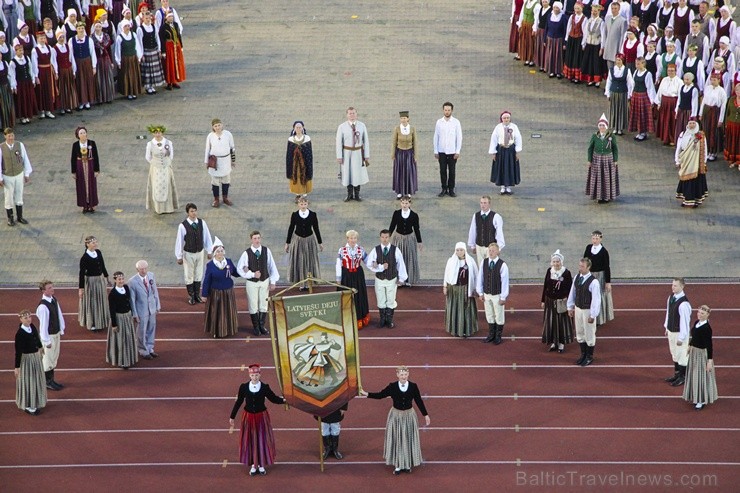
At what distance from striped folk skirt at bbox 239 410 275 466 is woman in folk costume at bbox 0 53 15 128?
10.5m

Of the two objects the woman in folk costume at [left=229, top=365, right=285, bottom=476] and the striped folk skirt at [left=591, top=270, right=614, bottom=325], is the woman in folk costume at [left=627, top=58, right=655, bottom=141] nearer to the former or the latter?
the striped folk skirt at [left=591, top=270, right=614, bottom=325]

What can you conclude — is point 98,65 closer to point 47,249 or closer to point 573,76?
point 47,249

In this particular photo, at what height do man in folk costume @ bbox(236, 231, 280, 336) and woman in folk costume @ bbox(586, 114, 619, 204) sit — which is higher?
woman in folk costume @ bbox(586, 114, 619, 204)

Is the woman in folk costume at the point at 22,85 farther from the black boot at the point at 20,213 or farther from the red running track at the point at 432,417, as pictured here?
the red running track at the point at 432,417

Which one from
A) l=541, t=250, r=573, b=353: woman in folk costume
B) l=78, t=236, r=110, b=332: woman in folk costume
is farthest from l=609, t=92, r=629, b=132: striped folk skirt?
l=78, t=236, r=110, b=332: woman in folk costume

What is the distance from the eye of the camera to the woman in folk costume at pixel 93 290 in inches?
791

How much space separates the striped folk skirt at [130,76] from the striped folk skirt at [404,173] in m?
6.25

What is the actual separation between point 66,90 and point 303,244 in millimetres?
7512

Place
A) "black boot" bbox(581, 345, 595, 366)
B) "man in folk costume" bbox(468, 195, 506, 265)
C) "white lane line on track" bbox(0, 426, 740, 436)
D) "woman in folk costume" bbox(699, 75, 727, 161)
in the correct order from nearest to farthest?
"white lane line on track" bbox(0, 426, 740, 436)
"black boot" bbox(581, 345, 595, 366)
"man in folk costume" bbox(468, 195, 506, 265)
"woman in folk costume" bbox(699, 75, 727, 161)

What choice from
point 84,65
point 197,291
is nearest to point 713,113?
point 197,291

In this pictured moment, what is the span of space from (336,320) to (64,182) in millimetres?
9063

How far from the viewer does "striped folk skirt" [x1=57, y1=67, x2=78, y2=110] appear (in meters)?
26.4

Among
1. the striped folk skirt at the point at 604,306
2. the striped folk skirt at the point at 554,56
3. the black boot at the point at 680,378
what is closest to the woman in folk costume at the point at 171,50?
the striped folk skirt at the point at 554,56

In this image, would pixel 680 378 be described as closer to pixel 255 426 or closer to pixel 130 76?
pixel 255 426
